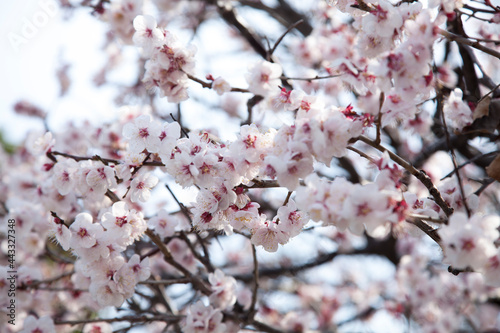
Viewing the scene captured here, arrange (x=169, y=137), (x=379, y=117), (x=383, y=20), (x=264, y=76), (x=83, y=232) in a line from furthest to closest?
(x=264, y=76), (x=83, y=232), (x=169, y=137), (x=383, y=20), (x=379, y=117)

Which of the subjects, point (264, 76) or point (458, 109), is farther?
point (458, 109)

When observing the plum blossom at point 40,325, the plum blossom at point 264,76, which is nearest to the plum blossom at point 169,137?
the plum blossom at point 264,76

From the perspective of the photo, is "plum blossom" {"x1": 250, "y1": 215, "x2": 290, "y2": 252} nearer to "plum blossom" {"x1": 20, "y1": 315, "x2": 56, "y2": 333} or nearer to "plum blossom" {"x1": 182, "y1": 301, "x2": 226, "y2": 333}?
"plum blossom" {"x1": 182, "y1": 301, "x2": 226, "y2": 333}

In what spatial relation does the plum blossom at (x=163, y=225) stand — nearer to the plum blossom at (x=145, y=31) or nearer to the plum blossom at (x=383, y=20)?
the plum blossom at (x=145, y=31)

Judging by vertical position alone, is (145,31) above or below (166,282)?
above

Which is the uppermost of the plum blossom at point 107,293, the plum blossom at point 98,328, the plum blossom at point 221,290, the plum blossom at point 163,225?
the plum blossom at point 163,225

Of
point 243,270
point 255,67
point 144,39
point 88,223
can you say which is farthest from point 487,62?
point 88,223

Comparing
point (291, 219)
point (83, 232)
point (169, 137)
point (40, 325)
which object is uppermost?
point (169, 137)

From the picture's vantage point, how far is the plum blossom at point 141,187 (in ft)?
6.57

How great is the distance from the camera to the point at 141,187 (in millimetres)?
2018

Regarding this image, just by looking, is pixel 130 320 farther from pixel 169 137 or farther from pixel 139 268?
pixel 169 137

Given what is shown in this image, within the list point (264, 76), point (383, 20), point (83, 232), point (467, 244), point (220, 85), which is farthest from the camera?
point (220, 85)

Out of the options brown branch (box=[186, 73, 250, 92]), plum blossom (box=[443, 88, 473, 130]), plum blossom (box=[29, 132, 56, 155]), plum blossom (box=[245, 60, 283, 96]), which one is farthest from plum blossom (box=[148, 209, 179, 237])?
plum blossom (box=[443, 88, 473, 130])

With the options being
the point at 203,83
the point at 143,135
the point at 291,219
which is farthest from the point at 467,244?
the point at 203,83
